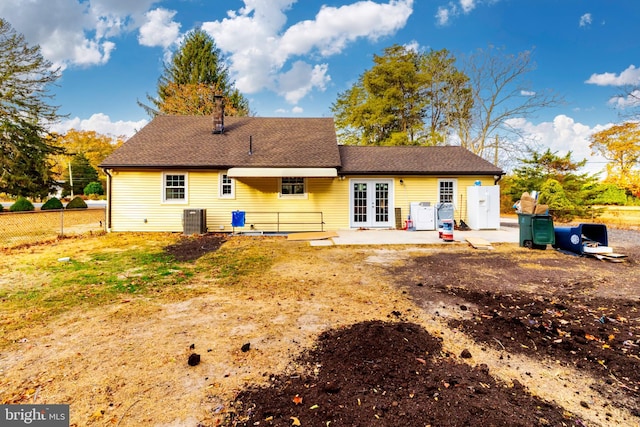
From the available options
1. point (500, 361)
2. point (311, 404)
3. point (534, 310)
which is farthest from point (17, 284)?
point (534, 310)

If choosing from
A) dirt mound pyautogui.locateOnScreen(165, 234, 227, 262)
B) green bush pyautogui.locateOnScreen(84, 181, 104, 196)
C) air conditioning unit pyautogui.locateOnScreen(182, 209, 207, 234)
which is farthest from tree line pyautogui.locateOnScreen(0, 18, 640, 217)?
dirt mound pyautogui.locateOnScreen(165, 234, 227, 262)

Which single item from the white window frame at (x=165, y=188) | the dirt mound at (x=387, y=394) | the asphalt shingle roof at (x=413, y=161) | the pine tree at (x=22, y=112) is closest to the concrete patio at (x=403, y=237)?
the asphalt shingle roof at (x=413, y=161)

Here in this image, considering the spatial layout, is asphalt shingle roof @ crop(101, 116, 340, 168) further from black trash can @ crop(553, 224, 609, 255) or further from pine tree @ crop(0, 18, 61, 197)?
pine tree @ crop(0, 18, 61, 197)

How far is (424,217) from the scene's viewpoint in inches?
520

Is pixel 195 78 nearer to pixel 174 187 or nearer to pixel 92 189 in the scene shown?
pixel 174 187

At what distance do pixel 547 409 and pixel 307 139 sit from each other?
14242 mm

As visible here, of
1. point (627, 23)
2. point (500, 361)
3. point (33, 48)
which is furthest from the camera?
point (33, 48)

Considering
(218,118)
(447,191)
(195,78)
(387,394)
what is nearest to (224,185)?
(218,118)

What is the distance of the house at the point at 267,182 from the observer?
41.8 feet

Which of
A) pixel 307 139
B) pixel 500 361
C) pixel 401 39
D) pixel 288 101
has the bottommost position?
pixel 500 361

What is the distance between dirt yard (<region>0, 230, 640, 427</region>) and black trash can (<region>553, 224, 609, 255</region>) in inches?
115

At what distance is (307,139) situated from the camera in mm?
15164

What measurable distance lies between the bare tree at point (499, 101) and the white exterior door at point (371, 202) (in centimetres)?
1736

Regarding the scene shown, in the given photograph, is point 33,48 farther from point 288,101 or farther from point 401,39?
point 401,39
